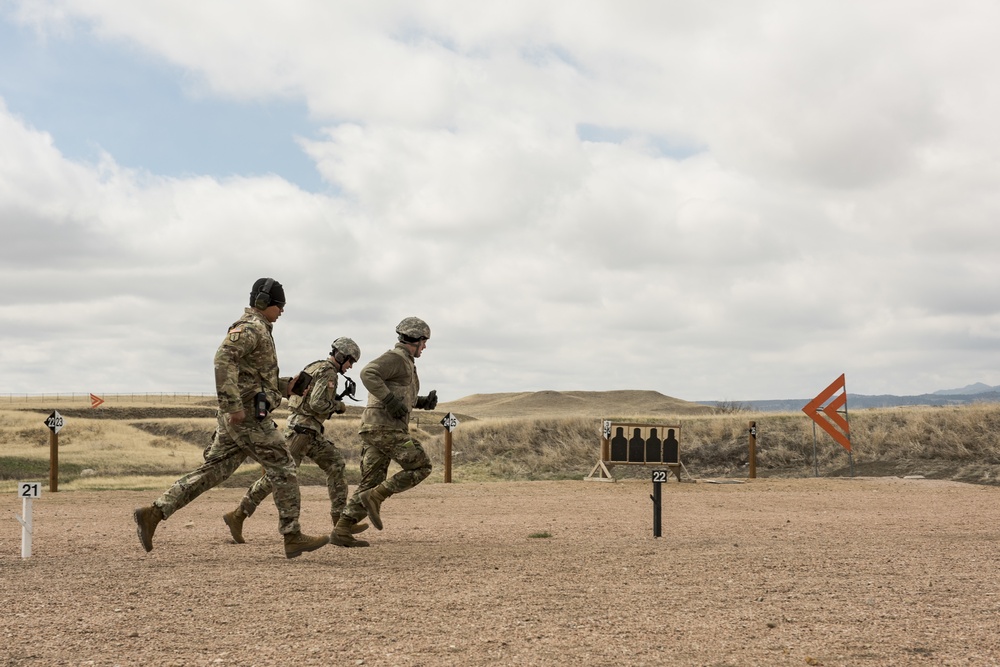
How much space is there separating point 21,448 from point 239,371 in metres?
33.1

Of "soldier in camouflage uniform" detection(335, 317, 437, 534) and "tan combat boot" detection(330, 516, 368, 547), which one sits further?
"tan combat boot" detection(330, 516, 368, 547)

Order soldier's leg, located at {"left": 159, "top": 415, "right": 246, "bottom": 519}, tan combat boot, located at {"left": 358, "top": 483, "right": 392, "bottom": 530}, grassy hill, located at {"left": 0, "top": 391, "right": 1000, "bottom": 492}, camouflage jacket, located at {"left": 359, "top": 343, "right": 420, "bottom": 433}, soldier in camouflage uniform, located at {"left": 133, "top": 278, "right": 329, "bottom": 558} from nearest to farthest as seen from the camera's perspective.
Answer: soldier in camouflage uniform, located at {"left": 133, "top": 278, "right": 329, "bottom": 558} → soldier's leg, located at {"left": 159, "top": 415, "right": 246, "bottom": 519} → camouflage jacket, located at {"left": 359, "top": 343, "right": 420, "bottom": 433} → tan combat boot, located at {"left": 358, "top": 483, "right": 392, "bottom": 530} → grassy hill, located at {"left": 0, "top": 391, "right": 1000, "bottom": 492}

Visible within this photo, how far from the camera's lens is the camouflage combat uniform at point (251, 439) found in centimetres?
851

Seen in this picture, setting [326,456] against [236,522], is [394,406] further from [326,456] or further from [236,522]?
[236,522]

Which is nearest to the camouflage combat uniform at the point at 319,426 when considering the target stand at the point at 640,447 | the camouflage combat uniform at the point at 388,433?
the camouflage combat uniform at the point at 388,433

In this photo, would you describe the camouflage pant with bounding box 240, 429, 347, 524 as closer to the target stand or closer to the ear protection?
the ear protection

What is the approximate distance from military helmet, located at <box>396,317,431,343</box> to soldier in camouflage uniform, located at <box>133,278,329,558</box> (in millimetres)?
1341

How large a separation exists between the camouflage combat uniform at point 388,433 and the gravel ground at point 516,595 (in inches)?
25.8

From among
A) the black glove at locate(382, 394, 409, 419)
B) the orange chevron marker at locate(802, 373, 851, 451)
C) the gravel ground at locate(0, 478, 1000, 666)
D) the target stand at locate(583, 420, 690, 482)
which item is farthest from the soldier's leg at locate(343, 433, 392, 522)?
the orange chevron marker at locate(802, 373, 851, 451)

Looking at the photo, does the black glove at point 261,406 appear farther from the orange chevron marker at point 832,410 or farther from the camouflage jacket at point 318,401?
the orange chevron marker at point 832,410

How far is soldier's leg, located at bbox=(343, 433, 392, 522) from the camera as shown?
9.75 m

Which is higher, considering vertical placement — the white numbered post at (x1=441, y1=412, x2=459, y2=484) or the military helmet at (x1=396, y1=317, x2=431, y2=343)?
the military helmet at (x1=396, y1=317, x2=431, y2=343)

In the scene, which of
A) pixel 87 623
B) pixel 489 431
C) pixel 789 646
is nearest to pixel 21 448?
pixel 489 431

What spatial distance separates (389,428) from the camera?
9.62 meters
